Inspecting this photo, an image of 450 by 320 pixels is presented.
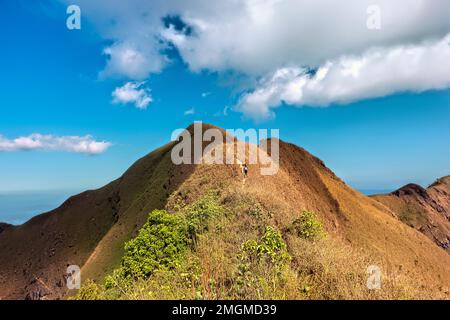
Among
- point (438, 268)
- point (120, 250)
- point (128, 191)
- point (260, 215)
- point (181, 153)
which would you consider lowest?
point (438, 268)

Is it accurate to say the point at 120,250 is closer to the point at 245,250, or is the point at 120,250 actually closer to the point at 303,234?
the point at 303,234

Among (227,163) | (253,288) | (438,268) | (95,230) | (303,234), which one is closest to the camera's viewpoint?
(253,288)

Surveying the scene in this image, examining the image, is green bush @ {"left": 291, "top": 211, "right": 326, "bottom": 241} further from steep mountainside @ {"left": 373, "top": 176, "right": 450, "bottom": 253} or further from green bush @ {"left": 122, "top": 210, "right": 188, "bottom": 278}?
steep mountainside @ {"left": 373, "top": 176, "right": 450, "bottom": 253}

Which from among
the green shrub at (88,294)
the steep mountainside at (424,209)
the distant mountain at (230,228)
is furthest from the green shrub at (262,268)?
the steep mountainside at (424,209)

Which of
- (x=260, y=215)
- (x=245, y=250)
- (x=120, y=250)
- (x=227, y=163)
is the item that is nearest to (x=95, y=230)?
(x=120, y=250)

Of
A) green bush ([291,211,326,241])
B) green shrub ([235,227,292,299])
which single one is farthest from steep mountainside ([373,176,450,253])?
green shrub ([235,227,292,299])

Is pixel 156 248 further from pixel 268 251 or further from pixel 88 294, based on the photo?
pixel 268 251
